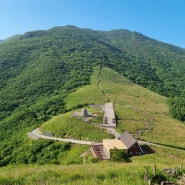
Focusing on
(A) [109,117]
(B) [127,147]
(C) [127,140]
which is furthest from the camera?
(A) [109,117]

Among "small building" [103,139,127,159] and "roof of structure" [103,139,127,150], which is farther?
"roof of structure" [103,139,127,150]

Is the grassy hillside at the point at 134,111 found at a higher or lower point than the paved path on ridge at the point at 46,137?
higher

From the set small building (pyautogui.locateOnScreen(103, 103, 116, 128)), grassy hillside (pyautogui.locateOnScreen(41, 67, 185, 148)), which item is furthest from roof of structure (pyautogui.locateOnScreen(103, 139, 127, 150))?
small building (pyautogui.locateOnScreen(103, 103, 116, 128))

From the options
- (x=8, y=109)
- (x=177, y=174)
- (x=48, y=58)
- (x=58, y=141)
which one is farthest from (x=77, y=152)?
(x=48, y=58)

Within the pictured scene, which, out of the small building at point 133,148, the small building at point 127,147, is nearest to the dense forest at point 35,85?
the small building at point 127,147

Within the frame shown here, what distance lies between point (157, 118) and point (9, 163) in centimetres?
4221

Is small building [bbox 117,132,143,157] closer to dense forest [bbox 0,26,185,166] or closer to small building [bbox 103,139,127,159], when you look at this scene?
small building [bbox 103,139,127,159]

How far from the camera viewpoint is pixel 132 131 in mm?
60562

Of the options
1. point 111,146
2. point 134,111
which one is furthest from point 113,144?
point 134,111

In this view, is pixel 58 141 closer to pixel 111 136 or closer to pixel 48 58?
pixel 111 136

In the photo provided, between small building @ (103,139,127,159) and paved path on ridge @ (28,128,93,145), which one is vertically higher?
small building @ (103,139,127,159)

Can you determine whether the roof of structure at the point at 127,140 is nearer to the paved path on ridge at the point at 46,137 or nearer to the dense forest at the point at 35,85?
the paved path on ridge at the point at 46,137

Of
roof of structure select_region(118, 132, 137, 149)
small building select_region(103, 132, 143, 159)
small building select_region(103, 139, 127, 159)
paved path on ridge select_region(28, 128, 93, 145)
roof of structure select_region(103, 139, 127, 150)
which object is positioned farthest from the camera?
paved path on ridge select_region(28, 128, 93, 145)

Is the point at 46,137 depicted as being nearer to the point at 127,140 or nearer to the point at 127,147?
the point at 127,140
